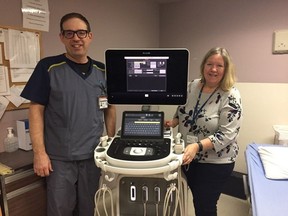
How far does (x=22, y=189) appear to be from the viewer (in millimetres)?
1399

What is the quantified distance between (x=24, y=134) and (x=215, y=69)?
1.30m

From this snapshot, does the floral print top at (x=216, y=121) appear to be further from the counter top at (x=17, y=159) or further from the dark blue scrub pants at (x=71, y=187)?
the counter top at (x=17, y=159)

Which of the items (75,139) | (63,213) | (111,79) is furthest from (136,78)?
(63,213)

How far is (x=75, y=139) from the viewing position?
4.46ft

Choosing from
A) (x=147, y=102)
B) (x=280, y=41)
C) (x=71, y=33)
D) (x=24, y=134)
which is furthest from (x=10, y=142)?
(x=280, y=41)

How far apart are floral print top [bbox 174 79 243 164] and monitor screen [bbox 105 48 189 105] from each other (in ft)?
0.66

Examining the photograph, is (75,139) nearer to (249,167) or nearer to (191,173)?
(191,173)

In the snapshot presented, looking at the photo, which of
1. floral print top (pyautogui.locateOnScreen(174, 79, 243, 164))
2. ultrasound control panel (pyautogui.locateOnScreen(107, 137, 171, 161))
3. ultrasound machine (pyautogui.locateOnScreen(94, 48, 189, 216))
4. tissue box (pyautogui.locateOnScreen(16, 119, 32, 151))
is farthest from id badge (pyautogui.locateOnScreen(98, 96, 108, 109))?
tissue box (pyautogui.locateOnScreen(16, 119, 32, 151))

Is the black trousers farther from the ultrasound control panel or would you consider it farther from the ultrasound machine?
the ultrasound control panel

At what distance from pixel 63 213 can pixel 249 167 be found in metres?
1.33

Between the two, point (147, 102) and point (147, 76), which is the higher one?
point (147, 76)

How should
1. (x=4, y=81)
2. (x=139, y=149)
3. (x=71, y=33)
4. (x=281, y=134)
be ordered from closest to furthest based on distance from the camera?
(x=139, y=149) < (x=71, y=33) < (x=4, y=81) < (x=281, y=134)

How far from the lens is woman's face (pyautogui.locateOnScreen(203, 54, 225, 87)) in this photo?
1.42 meters

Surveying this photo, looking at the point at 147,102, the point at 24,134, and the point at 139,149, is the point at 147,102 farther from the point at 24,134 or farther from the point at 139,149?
the point at 24,134
